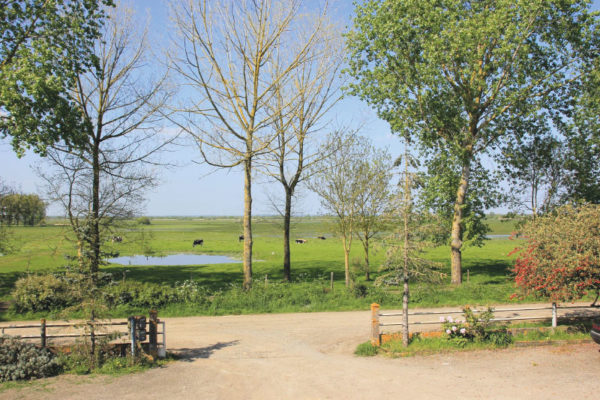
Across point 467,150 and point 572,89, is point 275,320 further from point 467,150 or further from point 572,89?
point 572,89

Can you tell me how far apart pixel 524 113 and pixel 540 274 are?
13078mm

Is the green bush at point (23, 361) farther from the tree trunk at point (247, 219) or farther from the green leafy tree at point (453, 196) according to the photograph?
the green leafy tree at point (453, 196)

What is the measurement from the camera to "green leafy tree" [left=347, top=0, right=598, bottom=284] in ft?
75.3

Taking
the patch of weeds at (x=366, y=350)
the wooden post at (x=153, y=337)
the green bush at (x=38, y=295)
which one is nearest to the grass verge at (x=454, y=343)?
the patch of weeds at (x=366, y=350)

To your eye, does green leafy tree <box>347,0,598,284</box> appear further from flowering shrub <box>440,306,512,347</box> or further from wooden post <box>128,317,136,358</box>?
wooden post <box>128,317,136,358</box>

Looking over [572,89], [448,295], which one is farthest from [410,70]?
[448,295]

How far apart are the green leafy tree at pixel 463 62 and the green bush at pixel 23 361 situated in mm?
20989

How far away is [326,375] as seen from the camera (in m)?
12.7

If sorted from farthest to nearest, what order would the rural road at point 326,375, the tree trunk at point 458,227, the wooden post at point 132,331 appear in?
the tree trunk at point 458,227, the wooden post at point 132,331, the rural road at point 326,375

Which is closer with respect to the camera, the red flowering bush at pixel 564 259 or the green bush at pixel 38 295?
the red flowering bush at pixel 564 259

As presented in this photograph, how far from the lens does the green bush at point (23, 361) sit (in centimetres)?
1213

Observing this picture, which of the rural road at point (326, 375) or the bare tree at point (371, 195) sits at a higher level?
the bare tree at point (371, 195)

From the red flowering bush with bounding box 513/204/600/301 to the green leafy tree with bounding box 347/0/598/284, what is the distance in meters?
10.1

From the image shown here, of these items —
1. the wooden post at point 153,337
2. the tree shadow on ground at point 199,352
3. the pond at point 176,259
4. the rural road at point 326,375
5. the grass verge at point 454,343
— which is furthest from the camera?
the pond at point 176,259
